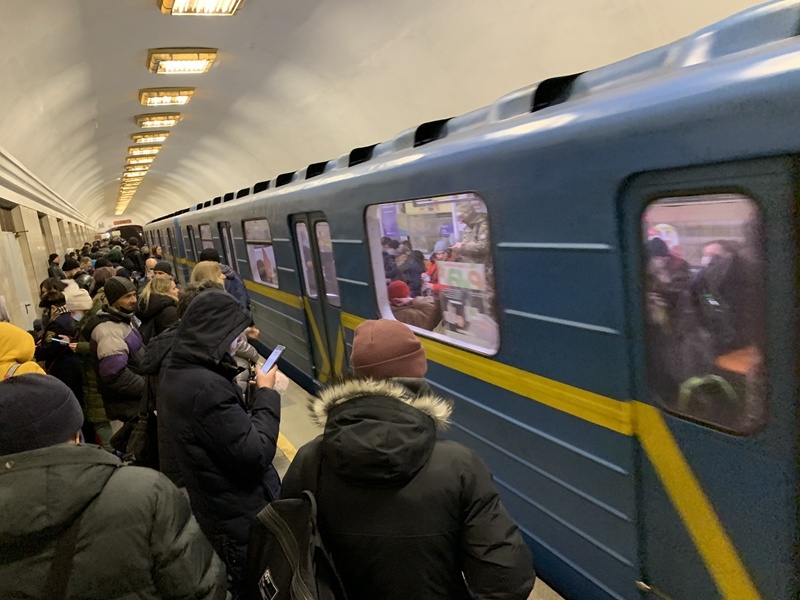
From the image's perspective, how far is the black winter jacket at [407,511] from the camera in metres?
1.46

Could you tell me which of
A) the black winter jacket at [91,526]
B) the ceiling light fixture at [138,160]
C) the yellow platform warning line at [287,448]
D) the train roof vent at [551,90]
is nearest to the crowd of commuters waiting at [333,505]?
the black winter jacket at [91,526]

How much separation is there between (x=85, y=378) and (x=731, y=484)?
3.90 meters

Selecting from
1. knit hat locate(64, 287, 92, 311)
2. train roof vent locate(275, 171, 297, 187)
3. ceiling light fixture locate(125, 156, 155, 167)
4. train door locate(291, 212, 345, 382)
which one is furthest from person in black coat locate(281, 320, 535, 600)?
ceiling light fixture locate(125, 156, 155, 167)

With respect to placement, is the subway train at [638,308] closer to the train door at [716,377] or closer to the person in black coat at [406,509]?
the train door at [716,377]

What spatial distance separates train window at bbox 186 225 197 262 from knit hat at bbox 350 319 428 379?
11947mm

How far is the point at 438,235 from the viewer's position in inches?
137

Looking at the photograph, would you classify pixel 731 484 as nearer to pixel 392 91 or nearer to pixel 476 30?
pixel 476 30

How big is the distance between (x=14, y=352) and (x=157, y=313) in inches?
60.8

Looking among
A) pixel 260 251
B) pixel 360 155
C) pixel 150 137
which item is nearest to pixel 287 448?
pixel 360 155

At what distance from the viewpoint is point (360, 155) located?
482cm

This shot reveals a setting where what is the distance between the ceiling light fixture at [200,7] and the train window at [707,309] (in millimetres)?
5933

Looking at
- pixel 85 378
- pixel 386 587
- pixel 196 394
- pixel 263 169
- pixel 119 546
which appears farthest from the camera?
pixel 263 169

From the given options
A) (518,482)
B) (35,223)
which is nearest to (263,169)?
(35,223)

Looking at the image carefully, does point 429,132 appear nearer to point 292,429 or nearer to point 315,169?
point 315,169
